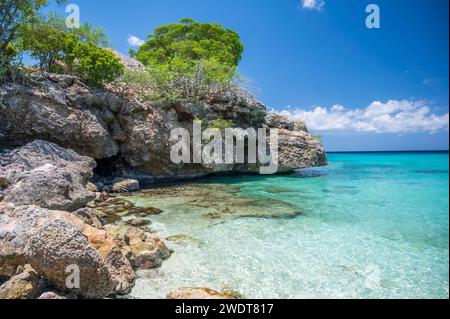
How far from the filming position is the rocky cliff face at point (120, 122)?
12.6m

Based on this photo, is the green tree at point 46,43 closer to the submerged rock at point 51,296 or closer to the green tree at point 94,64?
the green tree at point 94,64

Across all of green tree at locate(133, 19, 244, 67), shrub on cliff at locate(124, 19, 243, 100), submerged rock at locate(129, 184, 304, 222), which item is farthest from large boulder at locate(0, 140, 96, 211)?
green tree at locate(133, 19, 244, 67)

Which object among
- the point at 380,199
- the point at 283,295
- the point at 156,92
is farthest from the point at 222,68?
the point at 283,295

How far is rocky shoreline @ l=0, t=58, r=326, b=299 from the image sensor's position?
170 inches

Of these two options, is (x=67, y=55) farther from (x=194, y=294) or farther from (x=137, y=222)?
(x=194, y=294)

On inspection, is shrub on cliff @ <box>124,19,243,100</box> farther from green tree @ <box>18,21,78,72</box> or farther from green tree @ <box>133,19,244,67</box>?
green tree @ <box>18,21,78,72</box>

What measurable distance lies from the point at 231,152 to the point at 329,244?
1309 centimetres

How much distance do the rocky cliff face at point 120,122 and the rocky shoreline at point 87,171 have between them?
55 mm

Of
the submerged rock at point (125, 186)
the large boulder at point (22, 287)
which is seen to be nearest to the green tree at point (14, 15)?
the submerged rock at point (125, 186)

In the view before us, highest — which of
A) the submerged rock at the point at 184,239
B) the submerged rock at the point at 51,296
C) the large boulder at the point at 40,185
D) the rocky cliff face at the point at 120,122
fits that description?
the rocky cliff face at the point at 120,122

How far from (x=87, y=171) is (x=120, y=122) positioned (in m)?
5.95

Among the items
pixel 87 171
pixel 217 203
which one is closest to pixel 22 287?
pixel 87 171
